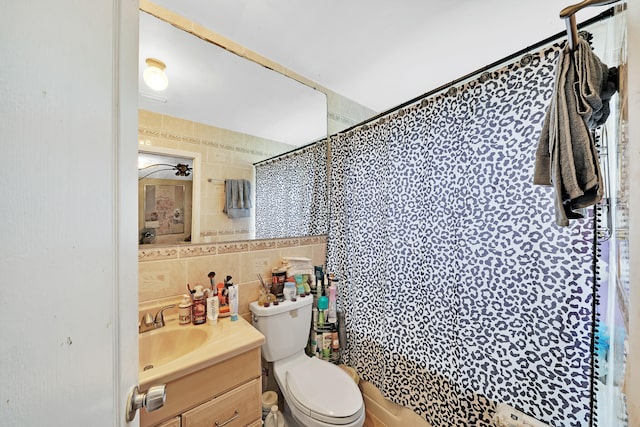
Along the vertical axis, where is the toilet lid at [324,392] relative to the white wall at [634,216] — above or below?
below

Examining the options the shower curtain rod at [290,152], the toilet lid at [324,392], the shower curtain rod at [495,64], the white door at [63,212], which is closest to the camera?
the white door at [63,212]

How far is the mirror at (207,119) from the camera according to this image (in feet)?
3.76

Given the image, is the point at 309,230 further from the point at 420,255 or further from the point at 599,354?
the point at 599,354

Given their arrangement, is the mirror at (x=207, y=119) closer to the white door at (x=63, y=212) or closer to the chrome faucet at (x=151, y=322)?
the chrome faucet at (x=151, y=322)

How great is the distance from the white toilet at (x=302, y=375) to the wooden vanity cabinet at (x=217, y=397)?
0.25 metres

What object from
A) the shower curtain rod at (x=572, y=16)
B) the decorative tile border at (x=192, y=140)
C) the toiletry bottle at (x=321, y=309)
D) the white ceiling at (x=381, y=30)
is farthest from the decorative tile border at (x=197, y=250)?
the shower curtain rod at (x=572, y=16)

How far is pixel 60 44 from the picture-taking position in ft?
0.94

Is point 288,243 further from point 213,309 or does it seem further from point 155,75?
point 155,75

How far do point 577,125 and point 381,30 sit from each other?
1055 mm

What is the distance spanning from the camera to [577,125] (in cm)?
64

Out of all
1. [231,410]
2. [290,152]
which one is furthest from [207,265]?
[290,152]

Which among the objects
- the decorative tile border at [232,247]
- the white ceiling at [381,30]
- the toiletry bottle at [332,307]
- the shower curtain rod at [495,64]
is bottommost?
the toiletry bottle at [332,307]

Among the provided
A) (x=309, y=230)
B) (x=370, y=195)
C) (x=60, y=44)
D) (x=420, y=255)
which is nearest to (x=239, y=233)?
(x=309, y=230)

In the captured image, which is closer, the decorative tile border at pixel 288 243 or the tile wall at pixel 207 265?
the tile wall at pixel 207 265
